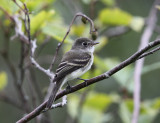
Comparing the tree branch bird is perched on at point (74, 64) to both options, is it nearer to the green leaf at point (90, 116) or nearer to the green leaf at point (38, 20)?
the green leaf at point (38, 20)

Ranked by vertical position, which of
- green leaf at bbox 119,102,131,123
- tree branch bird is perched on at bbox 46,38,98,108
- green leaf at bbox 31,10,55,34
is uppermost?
green leaf at bbox 31,10,55,34

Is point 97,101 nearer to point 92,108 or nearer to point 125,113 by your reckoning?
point 92,108

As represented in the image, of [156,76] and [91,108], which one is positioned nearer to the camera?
[91,108]

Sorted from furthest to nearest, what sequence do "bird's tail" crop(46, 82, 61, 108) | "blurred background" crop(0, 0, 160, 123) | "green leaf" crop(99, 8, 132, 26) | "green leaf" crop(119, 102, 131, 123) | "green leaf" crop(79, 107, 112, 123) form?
1. "green leaf" crop(99, 8, 132, 26)
2. "green leaf" crop(79, 107, 112, 123)
3. "green leaf" crop(119, 102, 131, 123)
4. "blurred background" crop(0, 0, 160, 123)
5. "bird's tail" crop(46, 82, 61, 108)

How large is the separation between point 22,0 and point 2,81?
1367 millimetres

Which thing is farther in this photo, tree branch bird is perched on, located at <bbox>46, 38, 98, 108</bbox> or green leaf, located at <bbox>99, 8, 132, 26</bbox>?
green leaf, located at <bbox>99, 8, 132, 26</bbox>

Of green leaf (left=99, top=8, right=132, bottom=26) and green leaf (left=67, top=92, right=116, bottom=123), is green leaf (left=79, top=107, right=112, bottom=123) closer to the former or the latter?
green leaf (left=67, top=92, right=116, bottom=123)

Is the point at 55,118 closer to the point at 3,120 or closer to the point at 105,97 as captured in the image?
the point at 3,120

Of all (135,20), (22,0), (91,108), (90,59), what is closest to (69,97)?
(91,108)

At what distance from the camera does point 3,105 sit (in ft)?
23.9

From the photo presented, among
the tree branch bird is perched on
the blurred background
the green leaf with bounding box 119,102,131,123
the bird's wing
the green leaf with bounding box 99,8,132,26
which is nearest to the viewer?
the tree branch bird is perched on

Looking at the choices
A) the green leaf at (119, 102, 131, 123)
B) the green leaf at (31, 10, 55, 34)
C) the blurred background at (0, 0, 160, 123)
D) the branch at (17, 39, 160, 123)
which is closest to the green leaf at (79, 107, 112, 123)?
the blurred background at (0, 0, 160, 123)

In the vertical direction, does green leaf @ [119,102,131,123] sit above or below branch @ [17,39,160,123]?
below

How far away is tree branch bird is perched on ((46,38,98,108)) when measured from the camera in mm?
3187
